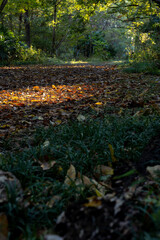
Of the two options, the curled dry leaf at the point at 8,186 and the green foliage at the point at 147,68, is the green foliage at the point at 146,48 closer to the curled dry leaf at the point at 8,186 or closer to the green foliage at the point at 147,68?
the green foliage at the point at 147,68

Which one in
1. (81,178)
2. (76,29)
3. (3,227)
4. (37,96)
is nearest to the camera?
(3,227)

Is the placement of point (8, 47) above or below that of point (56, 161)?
above

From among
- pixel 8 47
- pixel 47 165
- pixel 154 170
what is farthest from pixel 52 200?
pixel 8 47

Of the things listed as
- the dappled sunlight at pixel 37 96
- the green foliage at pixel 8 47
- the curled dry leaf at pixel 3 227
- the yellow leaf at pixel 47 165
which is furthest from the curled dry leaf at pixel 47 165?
the green foliage at pixel 8 47

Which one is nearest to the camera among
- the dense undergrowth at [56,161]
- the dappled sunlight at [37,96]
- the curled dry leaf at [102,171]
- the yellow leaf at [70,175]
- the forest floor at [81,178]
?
the forest floor at [81,178]

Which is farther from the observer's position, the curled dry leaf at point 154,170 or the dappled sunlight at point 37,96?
the dappled sunlight at point 37,96

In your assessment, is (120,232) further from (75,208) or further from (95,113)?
(95,113)

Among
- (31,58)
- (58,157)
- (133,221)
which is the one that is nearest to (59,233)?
(133,221)

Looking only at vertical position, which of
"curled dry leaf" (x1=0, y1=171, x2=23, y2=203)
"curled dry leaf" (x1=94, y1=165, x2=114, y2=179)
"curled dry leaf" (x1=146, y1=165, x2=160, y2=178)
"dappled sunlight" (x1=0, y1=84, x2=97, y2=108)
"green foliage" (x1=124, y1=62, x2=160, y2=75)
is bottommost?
"dappled sunlight" (x1=0, y1=84, x2=97, y2=108)

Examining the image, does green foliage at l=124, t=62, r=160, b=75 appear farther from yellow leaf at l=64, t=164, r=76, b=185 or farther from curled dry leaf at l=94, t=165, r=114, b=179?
yellow leaf at l=64, t=164, r=76, b=185

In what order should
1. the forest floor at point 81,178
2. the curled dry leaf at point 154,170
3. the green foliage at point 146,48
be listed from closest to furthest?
the forest floor at point 81,178 → the curled dry leaf at point 154,170 → the green foliage at point 146,48

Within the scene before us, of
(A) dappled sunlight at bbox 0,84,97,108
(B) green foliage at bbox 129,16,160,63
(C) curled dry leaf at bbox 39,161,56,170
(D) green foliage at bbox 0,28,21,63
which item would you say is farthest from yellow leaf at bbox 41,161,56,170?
(D) green foliage at bbox 0,28,21,63

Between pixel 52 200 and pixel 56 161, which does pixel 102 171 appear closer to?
pixel 56 161

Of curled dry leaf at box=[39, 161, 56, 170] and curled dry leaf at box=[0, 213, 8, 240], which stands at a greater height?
curled dry leaf at box=[0, 213, 8, 240]
